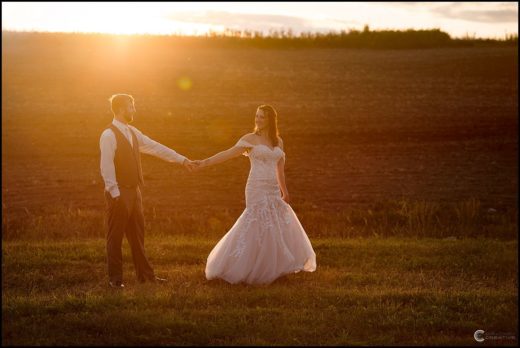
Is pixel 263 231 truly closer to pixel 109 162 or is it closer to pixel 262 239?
pixel 262 239

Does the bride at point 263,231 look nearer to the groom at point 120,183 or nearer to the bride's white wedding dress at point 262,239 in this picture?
the bride's white wedding dress at point 262,239

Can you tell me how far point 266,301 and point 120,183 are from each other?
2.70 m

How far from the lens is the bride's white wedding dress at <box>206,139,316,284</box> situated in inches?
410

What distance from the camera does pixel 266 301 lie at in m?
9.30

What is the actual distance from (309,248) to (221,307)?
97.3 inches

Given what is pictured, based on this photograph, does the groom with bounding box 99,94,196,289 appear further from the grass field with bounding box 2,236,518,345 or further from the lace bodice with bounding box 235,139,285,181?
the lace bodice with bounding box 235,139,285,181

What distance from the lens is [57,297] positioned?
950 cm

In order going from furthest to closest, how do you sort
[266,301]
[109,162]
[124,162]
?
[124,162] < [109,162] < [266,301]

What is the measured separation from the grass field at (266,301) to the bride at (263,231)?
232 millimetres

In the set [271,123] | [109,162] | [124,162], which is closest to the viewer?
[109,162]

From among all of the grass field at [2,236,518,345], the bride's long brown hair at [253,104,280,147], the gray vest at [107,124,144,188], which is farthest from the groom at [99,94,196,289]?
the bride's long brown hair at [253,104,280,147]

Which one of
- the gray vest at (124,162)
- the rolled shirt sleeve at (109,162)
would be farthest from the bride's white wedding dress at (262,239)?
the rolled shirt sleeve at (109,162)

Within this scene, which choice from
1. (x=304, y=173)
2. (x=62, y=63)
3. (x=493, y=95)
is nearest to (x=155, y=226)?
(x=304, y=173)

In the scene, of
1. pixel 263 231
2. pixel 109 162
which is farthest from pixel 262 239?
pixel 109 162
